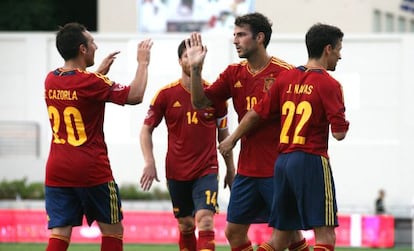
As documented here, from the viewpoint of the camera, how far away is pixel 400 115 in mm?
33281

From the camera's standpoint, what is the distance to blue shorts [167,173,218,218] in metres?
11.6

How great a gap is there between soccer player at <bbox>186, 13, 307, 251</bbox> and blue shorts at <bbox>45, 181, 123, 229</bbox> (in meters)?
1.08

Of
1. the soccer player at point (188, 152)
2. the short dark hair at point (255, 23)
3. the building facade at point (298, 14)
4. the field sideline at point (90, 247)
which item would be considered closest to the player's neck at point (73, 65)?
the short dark hair at point (255, 23)

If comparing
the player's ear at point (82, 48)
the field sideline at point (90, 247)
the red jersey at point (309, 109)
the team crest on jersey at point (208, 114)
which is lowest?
the field sideline at point (90, 247)

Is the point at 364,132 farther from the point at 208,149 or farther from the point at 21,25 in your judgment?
the point at 208,149

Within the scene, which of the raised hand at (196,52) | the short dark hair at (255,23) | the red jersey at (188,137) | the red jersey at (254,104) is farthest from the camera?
the red jersey at (188,137)

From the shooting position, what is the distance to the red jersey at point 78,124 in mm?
9719

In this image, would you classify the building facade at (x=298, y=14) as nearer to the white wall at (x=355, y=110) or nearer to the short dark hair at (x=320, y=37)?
the white wall at (x=355, y=110)

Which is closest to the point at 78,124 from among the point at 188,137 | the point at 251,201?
the point at 251,201

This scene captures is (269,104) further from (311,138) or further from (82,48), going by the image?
(82,48)

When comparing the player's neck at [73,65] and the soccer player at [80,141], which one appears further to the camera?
the player's neck at [73,65]

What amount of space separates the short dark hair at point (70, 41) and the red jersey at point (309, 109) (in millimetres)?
1713

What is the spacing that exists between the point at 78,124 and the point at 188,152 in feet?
7.43

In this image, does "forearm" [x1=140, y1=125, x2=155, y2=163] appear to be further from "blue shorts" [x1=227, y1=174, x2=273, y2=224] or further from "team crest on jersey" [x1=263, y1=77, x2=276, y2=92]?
"team crest on jersey" [x1=263, y1=77, x2=276, y2=92]
